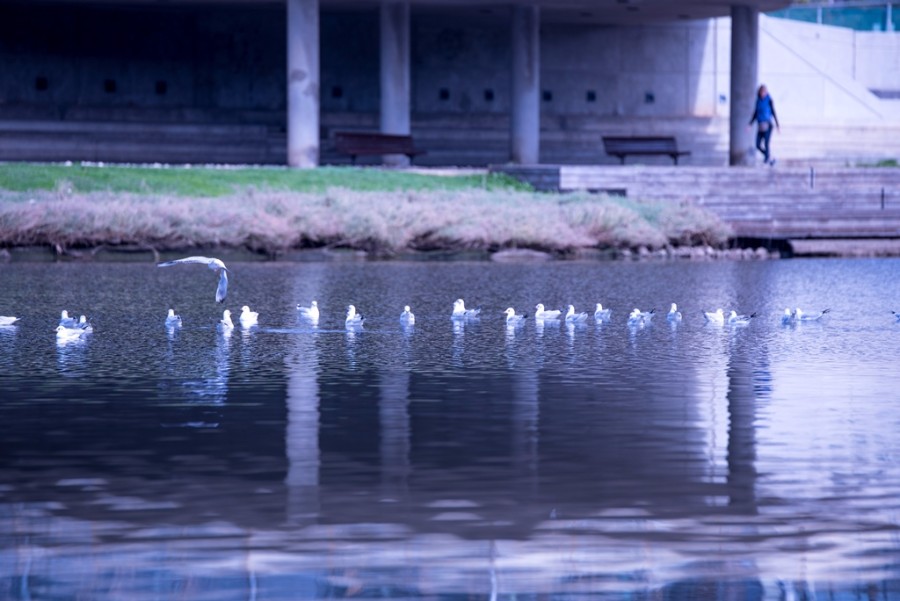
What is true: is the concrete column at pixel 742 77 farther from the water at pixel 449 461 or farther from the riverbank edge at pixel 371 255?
the water at pixel 449 461

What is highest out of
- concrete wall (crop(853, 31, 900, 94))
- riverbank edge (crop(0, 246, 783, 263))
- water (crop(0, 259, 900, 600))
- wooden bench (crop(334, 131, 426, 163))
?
concrete wall (crop(853, 31, 900, 94))

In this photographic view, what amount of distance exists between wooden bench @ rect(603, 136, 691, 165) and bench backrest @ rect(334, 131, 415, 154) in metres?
5.32

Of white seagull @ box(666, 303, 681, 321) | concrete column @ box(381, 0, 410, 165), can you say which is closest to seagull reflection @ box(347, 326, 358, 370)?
white seagull @ box(666, 303, 681, 321)

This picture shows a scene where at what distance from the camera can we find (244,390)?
13523 millimetres

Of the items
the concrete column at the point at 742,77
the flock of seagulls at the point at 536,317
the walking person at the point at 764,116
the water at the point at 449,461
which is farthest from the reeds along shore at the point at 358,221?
the flock of seagulls at the point at 536,317

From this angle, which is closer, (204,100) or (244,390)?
(244,390)

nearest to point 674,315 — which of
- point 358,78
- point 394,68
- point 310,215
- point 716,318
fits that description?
point 716,318

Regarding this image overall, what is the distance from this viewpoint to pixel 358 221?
107ft

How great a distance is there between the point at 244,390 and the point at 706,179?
1032 inches

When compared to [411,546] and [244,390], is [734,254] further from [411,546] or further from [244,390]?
[411,546]

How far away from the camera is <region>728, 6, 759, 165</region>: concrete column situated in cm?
4434

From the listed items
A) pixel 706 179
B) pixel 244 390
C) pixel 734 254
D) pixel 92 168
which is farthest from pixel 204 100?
pixel 244 390

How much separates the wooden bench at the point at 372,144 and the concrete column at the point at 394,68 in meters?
1.11

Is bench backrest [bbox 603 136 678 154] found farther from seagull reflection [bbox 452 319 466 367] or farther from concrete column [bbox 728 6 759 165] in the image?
seagull reflection [bbox 452 319 466 367]
